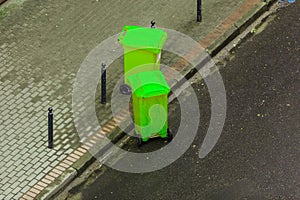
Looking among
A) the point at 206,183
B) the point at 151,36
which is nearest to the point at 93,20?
the point at 151,36

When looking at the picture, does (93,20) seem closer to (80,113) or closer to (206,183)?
(80,113)

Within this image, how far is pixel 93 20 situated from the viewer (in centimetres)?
1450

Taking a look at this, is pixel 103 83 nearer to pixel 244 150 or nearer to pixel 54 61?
pixel 54 61

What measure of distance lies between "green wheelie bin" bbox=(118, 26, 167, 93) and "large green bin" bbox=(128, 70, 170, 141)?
1.74 ft

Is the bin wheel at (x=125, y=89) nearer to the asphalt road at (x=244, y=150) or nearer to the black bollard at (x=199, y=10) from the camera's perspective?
the asphalt road at (x=244, y=150)

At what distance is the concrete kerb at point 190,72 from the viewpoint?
11383 mm

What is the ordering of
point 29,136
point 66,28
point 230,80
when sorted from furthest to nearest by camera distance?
1. point 66,28
2. point 230,80
3. point 29,136

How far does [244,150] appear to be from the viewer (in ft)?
39.0

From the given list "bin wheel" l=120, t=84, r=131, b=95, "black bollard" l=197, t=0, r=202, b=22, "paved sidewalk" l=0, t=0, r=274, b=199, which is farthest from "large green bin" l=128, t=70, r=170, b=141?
"black bollard" l=197, t=0, r=202, b=22

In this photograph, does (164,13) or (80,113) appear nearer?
(80,113)

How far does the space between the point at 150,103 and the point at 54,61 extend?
9.19 feet

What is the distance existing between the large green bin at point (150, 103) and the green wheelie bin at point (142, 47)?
53 centimetres

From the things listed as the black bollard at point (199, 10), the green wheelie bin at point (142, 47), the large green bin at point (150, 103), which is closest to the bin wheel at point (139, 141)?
the large green bin at point (150, 103)

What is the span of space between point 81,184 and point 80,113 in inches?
57.2
